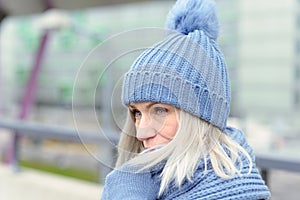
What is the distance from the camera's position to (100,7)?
1011cm

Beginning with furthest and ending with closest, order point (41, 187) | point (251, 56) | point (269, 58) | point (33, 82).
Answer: point (251, 56), point (269, 58), point (33, 82), point (41, 187)

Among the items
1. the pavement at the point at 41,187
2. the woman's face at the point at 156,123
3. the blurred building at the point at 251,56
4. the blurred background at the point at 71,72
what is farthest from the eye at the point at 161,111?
the blurred building at the point at 251,56

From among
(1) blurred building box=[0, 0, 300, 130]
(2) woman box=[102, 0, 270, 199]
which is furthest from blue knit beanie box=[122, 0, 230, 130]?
(1) blurred building box=[0, 0, 300, 130]

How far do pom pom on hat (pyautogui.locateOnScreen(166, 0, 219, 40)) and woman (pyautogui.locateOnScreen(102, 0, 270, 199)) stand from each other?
143 millimetres

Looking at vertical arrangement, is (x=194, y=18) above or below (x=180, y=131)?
above

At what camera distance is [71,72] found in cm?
618

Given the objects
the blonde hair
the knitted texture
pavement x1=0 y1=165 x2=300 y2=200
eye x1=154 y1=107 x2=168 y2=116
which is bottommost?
pavement x1=0 y1=165 x2=300 y2=200

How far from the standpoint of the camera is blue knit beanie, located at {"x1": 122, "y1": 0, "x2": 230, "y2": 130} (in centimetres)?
110

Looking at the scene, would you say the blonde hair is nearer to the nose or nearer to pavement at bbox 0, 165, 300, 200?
the nose

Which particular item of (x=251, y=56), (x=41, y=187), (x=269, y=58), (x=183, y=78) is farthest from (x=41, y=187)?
(x=251, y=56)

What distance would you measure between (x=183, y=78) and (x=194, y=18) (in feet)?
0.92

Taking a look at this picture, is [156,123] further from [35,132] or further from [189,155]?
[35,132]

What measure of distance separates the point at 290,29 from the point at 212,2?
16.0 meters

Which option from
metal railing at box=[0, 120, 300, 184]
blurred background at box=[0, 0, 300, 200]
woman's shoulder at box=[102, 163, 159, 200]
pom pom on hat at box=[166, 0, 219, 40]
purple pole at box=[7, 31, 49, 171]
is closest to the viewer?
woman's shoulder at box=[102, 163, 159, 200]
